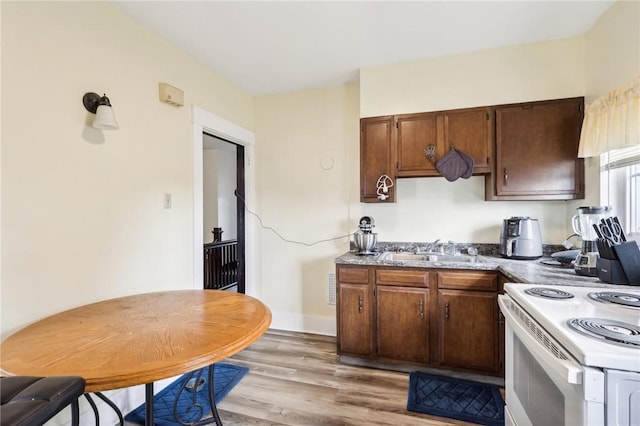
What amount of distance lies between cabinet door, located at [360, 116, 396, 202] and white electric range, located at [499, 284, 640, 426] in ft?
4.69

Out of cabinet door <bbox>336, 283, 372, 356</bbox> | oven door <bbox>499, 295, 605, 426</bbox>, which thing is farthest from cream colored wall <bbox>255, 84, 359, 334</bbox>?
oven door <bbox>499, 295, 605, 426</bbox>

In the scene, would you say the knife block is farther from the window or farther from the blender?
the window

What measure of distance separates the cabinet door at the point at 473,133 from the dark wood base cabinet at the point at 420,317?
0.96 meters

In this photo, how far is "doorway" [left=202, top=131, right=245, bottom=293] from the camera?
4.56m

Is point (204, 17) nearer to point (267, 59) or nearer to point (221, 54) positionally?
point (221, 54)

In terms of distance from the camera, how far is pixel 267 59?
8.60ft

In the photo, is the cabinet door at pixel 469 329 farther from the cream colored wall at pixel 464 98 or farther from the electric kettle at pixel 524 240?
the cream colored wall at pixel 464 98

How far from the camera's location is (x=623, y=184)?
194cm

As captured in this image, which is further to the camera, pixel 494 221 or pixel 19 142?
pixel 494 221

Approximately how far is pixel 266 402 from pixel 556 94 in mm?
3227

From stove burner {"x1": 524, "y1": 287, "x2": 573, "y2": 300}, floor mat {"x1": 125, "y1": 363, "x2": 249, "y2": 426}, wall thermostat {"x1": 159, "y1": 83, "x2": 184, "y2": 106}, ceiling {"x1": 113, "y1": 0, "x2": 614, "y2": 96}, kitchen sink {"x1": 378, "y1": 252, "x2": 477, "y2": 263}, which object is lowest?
floor mat {"x1": 125, "y1": 363, "x2": 249, "y2": 426}

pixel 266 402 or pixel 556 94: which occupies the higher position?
pixel 556 94

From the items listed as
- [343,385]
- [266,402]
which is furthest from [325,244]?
[266,402]

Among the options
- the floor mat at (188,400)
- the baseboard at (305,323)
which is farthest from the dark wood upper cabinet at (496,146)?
the floor mat at (188,400)
